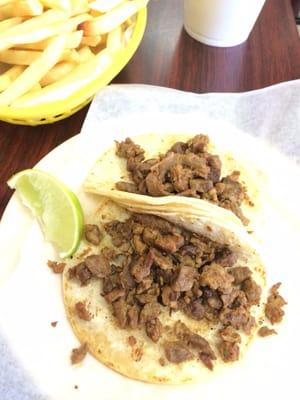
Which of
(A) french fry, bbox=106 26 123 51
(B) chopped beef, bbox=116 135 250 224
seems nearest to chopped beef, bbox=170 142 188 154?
(B) chopped beef, bbox=116 135 250 224

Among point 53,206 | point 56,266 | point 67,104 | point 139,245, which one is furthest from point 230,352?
point 67,104

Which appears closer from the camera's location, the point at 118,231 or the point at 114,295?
the point at 114,295

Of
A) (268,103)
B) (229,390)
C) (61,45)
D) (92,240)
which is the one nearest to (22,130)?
(61,45)

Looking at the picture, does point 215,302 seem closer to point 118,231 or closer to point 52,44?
point 118,231

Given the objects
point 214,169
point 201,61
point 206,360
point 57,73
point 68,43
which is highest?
point 68,43

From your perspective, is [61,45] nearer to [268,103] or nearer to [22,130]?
[22,130]
